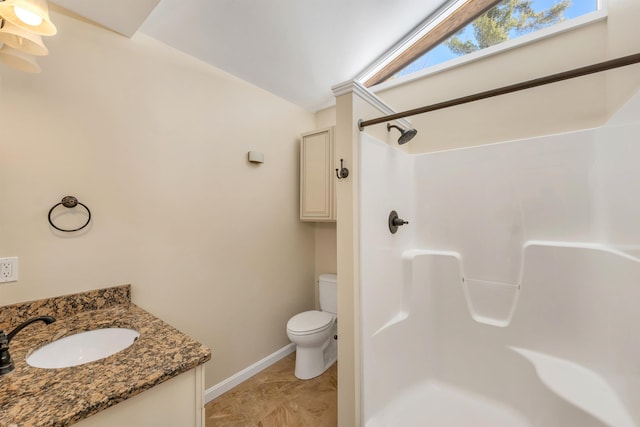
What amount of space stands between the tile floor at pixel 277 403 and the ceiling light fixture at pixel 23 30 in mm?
2069

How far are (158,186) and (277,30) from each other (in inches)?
52.3

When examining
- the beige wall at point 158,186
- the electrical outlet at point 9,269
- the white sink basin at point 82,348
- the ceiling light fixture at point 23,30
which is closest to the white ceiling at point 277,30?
the beige wall at point 158,186

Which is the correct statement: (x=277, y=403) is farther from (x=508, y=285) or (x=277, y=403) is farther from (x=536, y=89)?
(x=536, y=89)

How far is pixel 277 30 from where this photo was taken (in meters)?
1.79

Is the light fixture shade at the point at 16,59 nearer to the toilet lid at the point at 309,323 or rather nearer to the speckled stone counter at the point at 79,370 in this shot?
the speckled stone counter at the point at 79,370

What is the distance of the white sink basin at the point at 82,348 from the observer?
3.21ft

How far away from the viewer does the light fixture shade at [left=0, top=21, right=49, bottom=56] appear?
897 millimetres

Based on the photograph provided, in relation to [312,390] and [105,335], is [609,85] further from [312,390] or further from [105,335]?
[105,335]

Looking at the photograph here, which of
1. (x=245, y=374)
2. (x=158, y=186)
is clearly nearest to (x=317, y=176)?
(x=158, y=186)

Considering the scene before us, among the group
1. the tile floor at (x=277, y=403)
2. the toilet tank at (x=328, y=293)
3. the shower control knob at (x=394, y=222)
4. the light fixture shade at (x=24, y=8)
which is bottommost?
the tile floor at (x=277, y=403)

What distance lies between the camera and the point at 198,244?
1.81 metres

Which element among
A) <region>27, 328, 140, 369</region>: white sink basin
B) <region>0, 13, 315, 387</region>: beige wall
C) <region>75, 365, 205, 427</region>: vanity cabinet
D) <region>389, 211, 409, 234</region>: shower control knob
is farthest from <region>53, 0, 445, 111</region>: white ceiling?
<region>75, 365, 205, 427</region>: vanity cabinet

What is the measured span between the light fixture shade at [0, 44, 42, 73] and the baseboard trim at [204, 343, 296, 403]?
2002mm

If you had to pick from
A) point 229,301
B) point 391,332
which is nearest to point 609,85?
point 391,332
